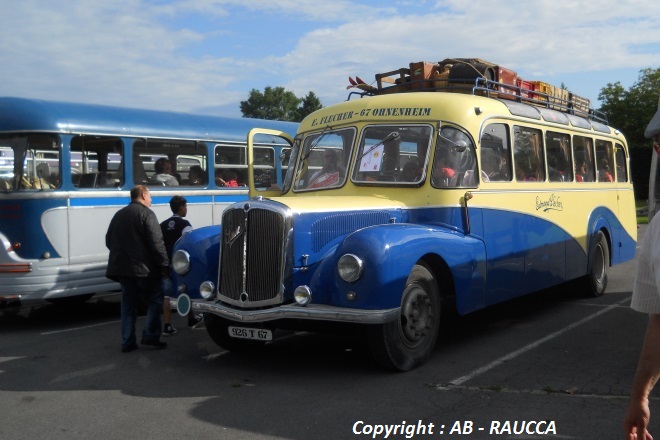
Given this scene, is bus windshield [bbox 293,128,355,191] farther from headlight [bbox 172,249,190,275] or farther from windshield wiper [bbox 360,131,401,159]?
headlight [bbox 172,249,190,275]

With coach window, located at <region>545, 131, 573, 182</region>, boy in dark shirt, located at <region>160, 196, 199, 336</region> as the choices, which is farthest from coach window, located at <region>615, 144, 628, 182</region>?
boy in dark shirt, located at <region>160, 196, 199, 336</region>

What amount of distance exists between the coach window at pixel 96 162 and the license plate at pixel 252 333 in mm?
4262

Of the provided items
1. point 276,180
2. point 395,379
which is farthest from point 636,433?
point 276,180

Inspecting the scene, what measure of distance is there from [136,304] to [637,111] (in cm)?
4421

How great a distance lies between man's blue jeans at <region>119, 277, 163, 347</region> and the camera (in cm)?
798

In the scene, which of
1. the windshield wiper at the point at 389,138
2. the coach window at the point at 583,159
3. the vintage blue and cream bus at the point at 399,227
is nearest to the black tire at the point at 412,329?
the vintage blue and cream bus at the point at 399,227

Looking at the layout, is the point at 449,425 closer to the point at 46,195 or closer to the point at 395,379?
the point at 395,379

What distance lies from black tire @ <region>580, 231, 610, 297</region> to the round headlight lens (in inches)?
238

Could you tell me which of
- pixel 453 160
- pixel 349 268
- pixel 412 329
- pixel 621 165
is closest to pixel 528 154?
pixel 453 160

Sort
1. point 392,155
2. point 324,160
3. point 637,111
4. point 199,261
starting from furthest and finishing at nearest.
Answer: point 637,111 → point 324,160 → point 392,155 → point 199,261

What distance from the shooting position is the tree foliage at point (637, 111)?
142 feet

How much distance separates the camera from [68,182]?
9961mm

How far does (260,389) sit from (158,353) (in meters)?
1.94

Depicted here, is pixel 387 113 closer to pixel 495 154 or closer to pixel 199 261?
pixel 495 154
